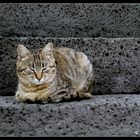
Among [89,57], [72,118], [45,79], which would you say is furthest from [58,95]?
[89,57]

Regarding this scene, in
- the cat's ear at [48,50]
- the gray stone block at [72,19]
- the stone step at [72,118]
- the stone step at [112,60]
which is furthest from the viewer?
the gray stone block at [72,19]

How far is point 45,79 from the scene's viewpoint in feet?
11.4

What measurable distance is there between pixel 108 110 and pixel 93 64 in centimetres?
69

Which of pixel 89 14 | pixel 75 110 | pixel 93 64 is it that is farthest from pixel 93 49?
pixel 75 110

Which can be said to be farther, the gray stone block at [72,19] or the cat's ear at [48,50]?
the gray stone block at [72,19]

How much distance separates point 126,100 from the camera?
137 inches

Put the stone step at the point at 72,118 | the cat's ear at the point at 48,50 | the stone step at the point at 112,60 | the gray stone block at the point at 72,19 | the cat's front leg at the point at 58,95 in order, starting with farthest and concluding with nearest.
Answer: the gray stone block at the point at 72,19 → the stone step at the point at 112,60 → the cat's ear at the point at 48,50 → the cat's front leg at the point at 58,95 → the stone step at the point at 72,118

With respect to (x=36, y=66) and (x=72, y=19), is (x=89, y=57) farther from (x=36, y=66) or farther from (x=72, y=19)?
(x=36, y=66)

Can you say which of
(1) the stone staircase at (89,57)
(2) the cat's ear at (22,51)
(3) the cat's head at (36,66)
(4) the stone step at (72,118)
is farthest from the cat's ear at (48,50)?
(4) the stone step at (72,118)

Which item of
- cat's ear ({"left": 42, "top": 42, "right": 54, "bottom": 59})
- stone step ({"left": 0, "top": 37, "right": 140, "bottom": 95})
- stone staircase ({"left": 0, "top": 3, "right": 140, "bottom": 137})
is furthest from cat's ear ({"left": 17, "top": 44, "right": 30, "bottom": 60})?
stone step ({"left": 0, "top": 37, "right": 140, "bottom": 95})

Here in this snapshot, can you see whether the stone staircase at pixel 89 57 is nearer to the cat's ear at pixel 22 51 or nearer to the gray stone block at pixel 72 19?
the gray stone block at pixel 72 19

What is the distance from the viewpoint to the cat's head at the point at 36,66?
11.3 ft

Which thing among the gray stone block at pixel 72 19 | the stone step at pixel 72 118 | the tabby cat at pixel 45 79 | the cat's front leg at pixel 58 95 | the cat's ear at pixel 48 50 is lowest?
the stone step at pixel 72 118

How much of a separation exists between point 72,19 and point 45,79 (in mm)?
943
